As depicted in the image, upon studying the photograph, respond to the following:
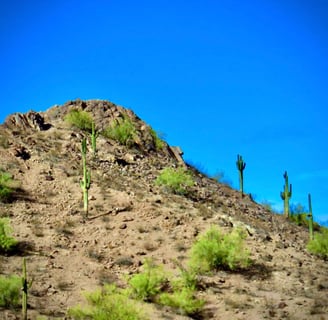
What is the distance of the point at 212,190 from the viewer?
30.0 metres

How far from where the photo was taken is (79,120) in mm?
32250

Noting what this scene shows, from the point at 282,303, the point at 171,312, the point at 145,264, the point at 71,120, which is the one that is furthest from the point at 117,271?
the point at 71,120

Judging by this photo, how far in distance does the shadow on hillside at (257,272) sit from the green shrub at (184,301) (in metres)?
2.81

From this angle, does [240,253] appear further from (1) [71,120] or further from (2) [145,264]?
(1) [71,120]

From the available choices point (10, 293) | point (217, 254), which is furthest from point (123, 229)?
point (10, 293)

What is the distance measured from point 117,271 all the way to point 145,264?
40.7 inches

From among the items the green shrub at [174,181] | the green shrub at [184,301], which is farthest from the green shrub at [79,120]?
the green shrub at [184,301]

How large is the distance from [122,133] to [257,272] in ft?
50.4

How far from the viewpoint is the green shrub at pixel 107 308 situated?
13766 mm

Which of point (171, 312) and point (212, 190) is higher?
point (212, 190)

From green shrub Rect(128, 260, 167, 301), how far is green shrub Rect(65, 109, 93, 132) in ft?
54.2

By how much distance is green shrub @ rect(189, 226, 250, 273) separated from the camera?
1862 centimetres

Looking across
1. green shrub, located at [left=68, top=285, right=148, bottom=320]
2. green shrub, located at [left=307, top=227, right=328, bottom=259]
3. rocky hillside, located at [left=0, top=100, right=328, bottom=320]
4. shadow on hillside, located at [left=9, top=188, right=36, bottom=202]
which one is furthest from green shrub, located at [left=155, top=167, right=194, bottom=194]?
green shrub, located at [left=68, top=285, right=148, bottom=320]

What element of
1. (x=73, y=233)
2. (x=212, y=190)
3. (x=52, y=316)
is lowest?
(x=52, y=316)
